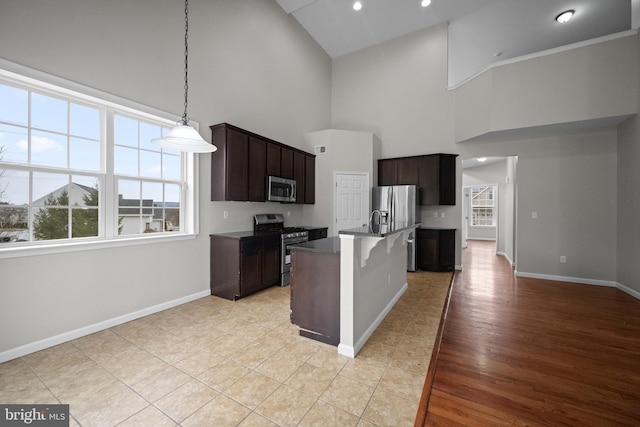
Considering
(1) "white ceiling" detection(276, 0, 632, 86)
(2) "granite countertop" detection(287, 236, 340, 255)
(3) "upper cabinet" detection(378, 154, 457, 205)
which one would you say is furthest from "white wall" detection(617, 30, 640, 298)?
(2) "granite countertop" detection(287, 236, 340, 255)

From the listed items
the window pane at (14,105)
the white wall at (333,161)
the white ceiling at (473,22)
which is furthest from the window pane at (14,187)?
the white ceiling at (473,22)

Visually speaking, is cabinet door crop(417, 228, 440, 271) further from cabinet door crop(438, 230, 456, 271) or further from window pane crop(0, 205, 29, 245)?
window pane crop(0, 205, 29, 245)

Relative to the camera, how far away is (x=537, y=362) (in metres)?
2.15

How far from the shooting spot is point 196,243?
360cm

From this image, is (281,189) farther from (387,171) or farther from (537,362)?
(537,362)

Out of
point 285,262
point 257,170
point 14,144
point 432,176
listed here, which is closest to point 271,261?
point 285,262

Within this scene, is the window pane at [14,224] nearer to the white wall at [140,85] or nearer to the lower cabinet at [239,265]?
the white wall at [140,85]

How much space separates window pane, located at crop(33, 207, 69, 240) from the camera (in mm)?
2371

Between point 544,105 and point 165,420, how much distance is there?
243 inches

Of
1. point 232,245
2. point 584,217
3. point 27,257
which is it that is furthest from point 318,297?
point 584,217

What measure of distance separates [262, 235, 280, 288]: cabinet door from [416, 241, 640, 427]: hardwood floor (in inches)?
97.6

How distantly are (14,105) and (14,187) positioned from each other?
0.72 meters

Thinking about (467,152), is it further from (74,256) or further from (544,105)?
(74,256)

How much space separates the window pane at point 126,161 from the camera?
288 centimetres
